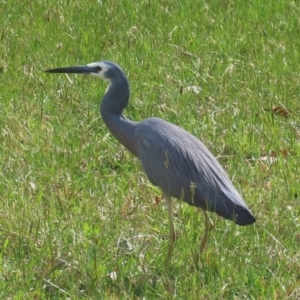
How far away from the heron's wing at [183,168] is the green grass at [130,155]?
23 centimetres

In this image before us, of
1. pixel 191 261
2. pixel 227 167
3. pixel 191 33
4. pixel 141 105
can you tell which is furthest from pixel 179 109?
pixel 191 261

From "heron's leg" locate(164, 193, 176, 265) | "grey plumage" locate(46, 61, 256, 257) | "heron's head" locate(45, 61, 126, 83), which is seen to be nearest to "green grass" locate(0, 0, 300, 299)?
"heron's leg" locate(164, 193, 176, 265)

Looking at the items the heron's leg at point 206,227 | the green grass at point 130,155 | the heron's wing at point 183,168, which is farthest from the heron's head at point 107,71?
the heron's leg at point 206,227

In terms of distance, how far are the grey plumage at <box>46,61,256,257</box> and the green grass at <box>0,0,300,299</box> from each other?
21 cm

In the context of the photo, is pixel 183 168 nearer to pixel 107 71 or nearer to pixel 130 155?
pixel 107 71

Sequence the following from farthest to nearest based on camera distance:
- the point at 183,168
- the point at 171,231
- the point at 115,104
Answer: the point at 115,104 → the point at 183,168 → the point at 171,231

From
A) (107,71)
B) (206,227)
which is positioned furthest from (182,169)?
(107,71)

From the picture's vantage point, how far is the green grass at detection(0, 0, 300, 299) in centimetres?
492

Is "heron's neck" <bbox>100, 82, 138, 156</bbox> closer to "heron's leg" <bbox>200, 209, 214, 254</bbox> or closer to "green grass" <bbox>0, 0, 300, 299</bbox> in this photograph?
"green grass" <bbox>0, 0, 300, 299</bbox>

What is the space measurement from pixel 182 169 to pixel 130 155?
119 centimetres

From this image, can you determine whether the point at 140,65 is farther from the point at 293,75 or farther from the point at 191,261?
the point at 191,261

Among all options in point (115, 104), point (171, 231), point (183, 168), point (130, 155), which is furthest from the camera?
point (130, 155)

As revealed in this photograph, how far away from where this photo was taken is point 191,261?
504cm

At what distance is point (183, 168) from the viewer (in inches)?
210
